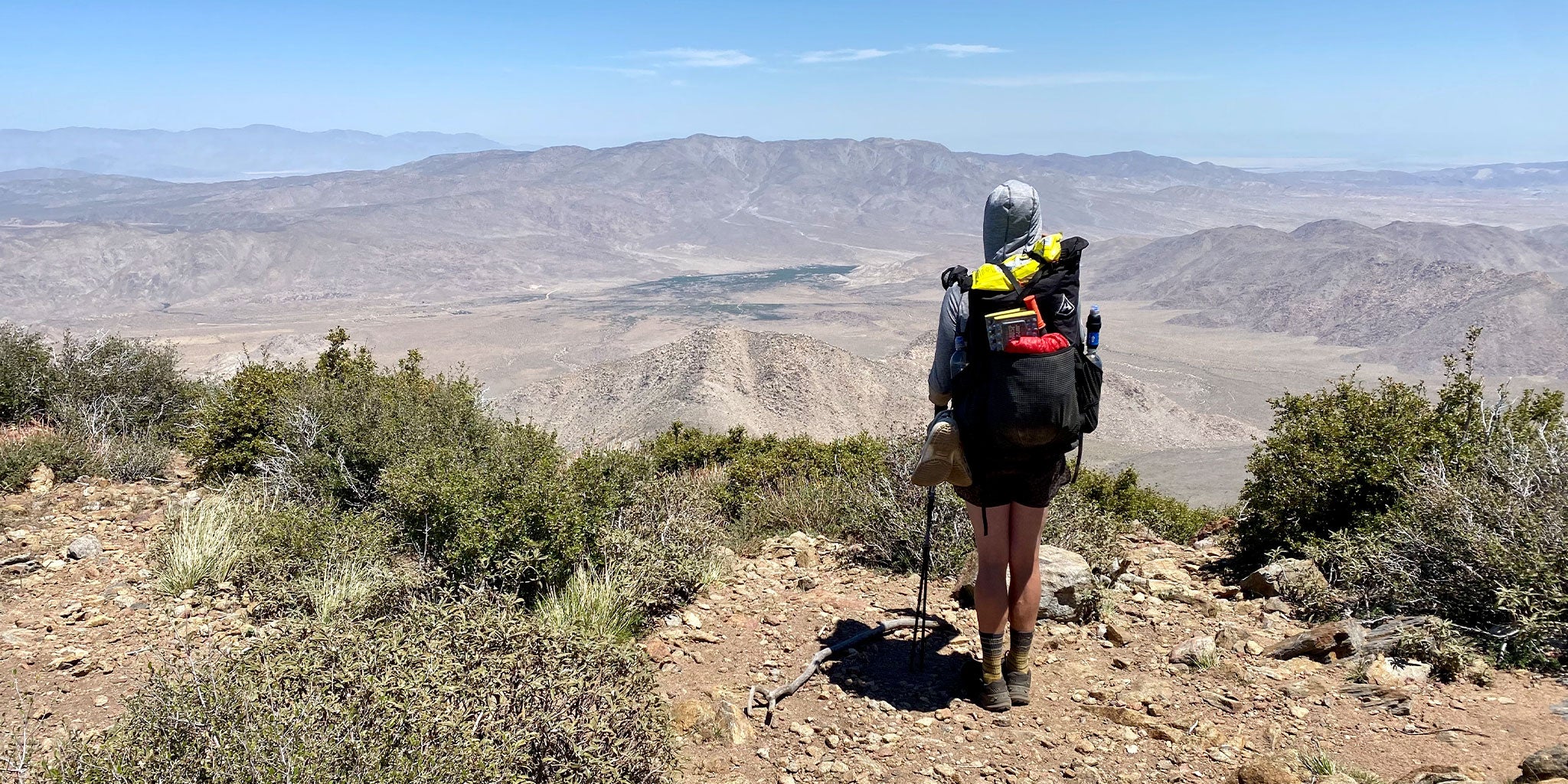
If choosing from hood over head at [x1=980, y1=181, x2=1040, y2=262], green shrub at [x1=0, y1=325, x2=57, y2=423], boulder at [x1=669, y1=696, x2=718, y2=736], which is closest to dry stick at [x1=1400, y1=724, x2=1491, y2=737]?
hood over head at [x1=980, y1=181, x2=1040, y2=262]

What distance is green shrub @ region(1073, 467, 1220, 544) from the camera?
679cm

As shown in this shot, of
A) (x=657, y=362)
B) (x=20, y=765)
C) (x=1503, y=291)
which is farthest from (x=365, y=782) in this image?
(x=1503, y=291)

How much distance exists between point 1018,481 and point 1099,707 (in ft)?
3.10

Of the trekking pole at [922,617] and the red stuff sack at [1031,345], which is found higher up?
the red stuff sack at [1031,345]

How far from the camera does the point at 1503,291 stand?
2623 inches

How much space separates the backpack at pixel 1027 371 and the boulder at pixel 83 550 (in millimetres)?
4466

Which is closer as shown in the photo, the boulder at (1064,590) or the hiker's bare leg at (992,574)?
the hiker's bare leg at (992,574)

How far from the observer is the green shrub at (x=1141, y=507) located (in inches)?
267

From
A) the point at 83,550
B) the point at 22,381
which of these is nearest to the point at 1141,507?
the point at 83,550

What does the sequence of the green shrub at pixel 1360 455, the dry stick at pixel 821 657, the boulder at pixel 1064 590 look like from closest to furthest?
the dry stick at pixel 821 657, the boulder at pixel 1064 590, the green shrub at pixel 1360 455

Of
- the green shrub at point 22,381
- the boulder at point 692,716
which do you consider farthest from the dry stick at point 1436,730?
the green shrub at point 22,381

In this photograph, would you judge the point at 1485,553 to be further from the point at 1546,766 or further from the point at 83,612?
the point at 83,612

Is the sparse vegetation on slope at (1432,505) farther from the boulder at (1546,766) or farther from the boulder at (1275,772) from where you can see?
the boulder at (1275,772)

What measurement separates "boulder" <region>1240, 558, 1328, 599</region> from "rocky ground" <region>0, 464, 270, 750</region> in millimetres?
4518
